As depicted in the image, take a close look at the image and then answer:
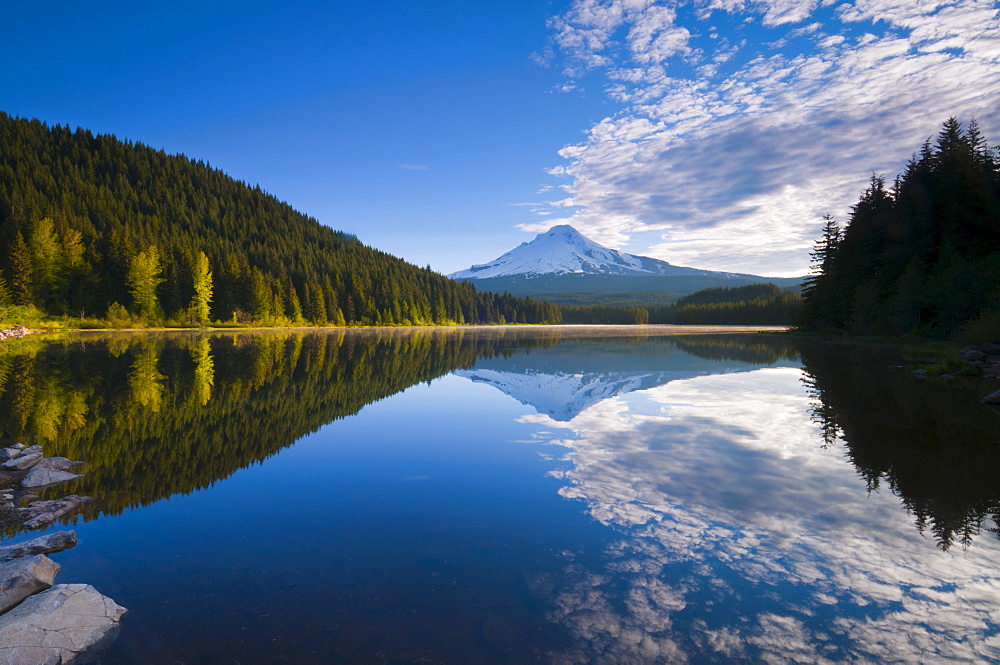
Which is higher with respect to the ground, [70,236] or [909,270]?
[70,236]

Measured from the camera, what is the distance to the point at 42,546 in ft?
22.1

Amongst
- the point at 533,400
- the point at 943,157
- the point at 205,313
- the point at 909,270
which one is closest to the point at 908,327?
the point at 909,270

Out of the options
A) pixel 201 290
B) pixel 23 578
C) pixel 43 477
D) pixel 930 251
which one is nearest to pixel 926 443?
pixel 23 578

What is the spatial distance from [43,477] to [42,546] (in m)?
3.58

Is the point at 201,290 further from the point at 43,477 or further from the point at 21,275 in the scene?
the point at 43,477

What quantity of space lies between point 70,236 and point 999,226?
117m

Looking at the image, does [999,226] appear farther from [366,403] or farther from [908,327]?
[366,403]

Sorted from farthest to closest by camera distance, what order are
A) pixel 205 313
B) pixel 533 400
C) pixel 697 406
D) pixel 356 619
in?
pixel 205 313 → pixel 533 400 → pixel 697 406 → pixel 356 619

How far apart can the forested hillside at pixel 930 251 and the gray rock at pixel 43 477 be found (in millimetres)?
43185

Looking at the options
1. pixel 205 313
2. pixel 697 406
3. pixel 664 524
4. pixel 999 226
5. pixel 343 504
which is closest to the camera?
pixel 664 524

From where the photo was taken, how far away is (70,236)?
249 ft

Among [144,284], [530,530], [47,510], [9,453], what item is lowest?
[530,530]

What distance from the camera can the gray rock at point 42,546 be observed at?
21.1 ft

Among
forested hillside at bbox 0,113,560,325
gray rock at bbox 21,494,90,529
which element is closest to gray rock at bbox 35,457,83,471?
gray rock at bbox 21,494,90,529
